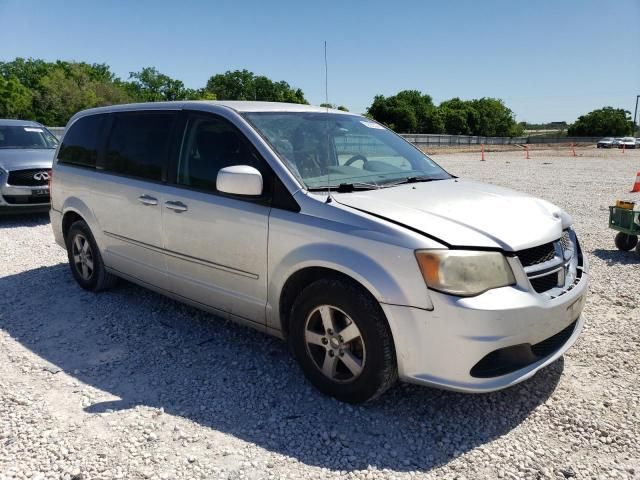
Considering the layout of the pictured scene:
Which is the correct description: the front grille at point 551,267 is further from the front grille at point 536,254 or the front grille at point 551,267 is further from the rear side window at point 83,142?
Result: the rear side window at point 83,142

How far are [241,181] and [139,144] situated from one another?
5.48ft

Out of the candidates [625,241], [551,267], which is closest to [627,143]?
[625,241]

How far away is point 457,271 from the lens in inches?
107

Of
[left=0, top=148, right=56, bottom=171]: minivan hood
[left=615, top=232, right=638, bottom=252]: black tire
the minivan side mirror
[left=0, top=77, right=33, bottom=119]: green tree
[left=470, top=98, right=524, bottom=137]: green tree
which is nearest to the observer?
the minivan side mirror

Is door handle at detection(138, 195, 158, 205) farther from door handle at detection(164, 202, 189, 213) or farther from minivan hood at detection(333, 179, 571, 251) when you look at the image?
minivan hood at detection(333, 179, 571, 251)

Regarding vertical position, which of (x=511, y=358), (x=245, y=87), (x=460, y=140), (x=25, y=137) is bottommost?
(x=511, y=358)

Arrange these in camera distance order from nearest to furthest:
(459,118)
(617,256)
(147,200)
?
(147,200) → (617,256) → (459,118)

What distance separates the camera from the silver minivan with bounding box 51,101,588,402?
2777 mm

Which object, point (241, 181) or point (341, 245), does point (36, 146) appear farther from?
point (341, 245)

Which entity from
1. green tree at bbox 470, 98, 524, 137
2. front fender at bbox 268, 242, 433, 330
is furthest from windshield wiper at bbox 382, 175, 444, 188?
green tree at bbox 470, 98, 524, 137

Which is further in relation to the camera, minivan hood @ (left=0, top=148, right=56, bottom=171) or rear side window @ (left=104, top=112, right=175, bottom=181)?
minivan hood @ (left=0, top=148, right=56, bottom=171)

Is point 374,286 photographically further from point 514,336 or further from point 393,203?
point 514,336

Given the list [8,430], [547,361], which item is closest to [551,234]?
[547,361]

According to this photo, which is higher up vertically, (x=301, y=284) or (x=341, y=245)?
(x=341, y=245)
